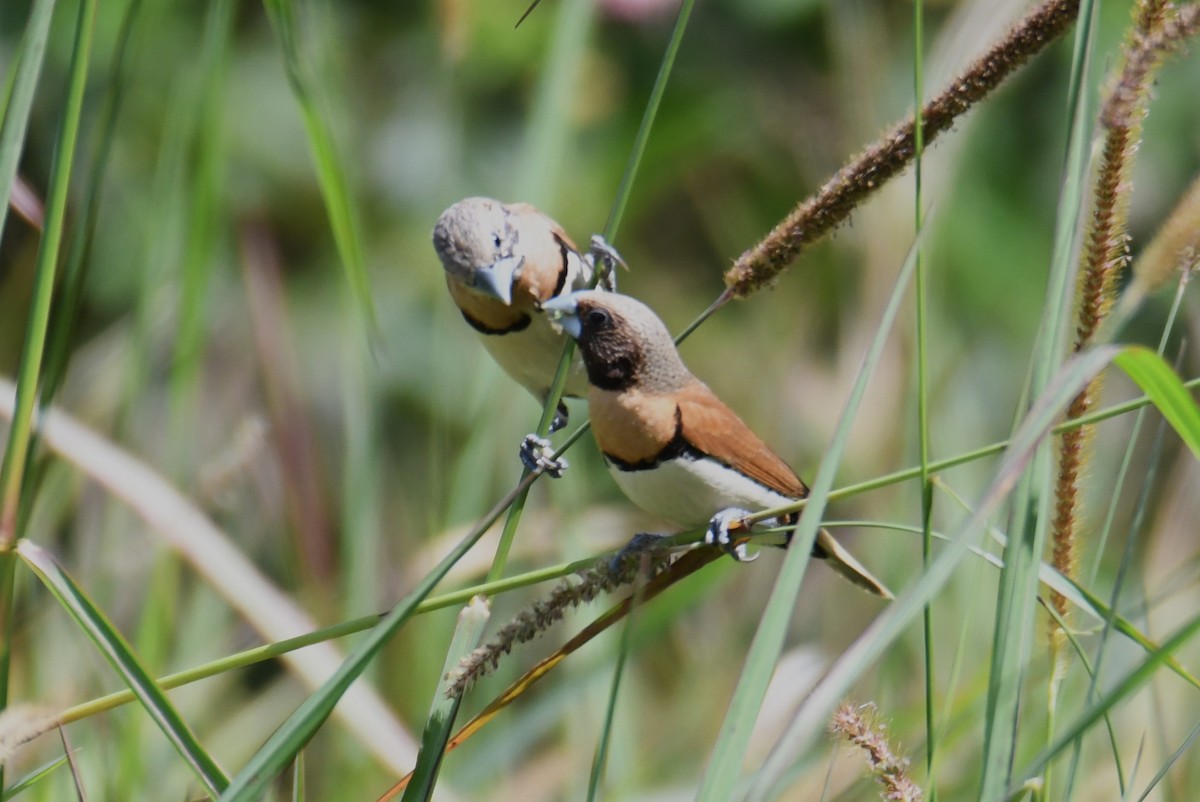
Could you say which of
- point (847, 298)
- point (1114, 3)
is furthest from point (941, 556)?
point (1114, 3)

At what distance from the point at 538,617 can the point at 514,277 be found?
1.22m

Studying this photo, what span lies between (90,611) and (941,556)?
2.86 feet

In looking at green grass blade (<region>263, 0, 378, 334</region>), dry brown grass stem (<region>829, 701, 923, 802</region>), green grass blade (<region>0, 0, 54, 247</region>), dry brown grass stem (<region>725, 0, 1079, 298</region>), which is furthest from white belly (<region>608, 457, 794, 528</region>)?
green grass blade (<region>0, 0, 54, 247</region>)

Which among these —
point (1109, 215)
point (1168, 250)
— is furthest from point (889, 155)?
point (1168, 250)

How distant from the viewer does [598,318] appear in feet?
7.36

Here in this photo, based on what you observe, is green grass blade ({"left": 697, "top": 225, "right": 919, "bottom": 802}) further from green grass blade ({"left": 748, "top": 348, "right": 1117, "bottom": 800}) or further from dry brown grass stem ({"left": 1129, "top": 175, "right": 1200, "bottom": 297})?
dry brown grass stem ({"left": 1129, "top": 175, "right": 1200, "bottom": 297})

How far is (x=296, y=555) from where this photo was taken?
3.23m

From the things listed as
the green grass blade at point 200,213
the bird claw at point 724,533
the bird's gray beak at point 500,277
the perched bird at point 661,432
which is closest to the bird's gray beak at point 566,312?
the perched bird at point 661,432

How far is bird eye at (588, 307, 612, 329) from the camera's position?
224 cm

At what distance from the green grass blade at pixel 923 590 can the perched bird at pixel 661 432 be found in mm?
994

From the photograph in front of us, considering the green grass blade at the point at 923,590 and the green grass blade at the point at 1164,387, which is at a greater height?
the green grass blade at the point at 1164,387

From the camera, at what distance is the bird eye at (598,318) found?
88.2 inches

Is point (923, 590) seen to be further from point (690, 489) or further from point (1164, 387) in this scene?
point (690, 489)

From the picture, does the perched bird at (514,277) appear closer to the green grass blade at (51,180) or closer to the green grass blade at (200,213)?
the green grass blade at (200,213)
